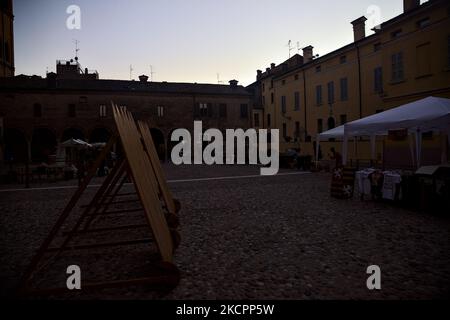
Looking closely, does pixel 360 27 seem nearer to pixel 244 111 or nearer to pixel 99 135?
pixel 244 111

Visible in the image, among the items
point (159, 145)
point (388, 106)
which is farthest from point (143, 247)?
point (159, 145)

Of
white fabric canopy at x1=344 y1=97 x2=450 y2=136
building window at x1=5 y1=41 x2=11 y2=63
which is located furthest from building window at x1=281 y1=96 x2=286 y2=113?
building window at x1=5 y1=41 x2=11 y2=63

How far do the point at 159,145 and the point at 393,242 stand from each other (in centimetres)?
3383

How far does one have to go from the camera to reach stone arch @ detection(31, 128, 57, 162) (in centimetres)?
3269

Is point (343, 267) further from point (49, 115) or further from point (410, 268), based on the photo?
point (49, 115)

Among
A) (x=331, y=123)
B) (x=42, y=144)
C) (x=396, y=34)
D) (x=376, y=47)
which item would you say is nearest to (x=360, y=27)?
(x=376, y=47)

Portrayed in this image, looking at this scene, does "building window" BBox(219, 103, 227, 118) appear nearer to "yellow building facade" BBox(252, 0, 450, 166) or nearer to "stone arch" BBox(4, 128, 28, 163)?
"yellow building facade" BBox(252, 0, 450, 166)

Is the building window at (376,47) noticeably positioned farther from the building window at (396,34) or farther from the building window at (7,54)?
the building window at (7,54)

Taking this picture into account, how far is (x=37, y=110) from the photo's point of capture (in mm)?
32688

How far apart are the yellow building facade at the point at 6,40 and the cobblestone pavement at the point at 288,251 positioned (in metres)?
33.3

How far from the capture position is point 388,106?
18469 millimetres

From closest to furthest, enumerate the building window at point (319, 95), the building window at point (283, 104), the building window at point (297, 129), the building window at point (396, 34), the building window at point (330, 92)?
the building window at point (396, 34), the building window at point (330, 92), the building window at point (319, 95), the building window at point (297, 129), the building window at point (283, 104)

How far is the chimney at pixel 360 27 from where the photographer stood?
84.2 ft

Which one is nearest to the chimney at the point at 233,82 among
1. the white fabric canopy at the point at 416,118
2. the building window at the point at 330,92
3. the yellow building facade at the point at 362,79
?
the yellow building facade at the point at 362,79
